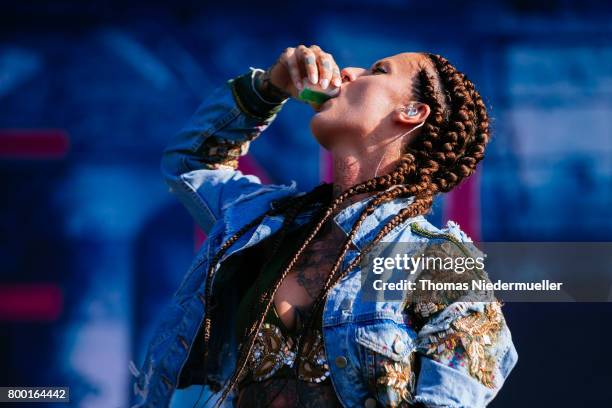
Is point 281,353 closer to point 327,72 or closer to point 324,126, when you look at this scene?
point 324,126

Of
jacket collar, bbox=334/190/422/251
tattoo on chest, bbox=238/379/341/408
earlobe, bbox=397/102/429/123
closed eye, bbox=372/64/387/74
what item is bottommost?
tattoo on chest, bbox=238/379/341/408


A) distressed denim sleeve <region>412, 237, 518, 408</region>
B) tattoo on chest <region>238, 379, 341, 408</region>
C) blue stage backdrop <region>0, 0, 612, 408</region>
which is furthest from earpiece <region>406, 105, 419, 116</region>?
blue stage backdrop <region>0, 0, 612, 408</region>

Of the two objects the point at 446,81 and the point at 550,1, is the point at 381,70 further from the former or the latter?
the point at 550,1

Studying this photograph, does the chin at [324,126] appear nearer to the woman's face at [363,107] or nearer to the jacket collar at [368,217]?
the woman's face at [363,107]

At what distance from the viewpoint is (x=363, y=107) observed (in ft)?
7.70

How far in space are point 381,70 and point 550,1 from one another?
1.23 meters

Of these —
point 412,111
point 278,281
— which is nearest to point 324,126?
point 412,111

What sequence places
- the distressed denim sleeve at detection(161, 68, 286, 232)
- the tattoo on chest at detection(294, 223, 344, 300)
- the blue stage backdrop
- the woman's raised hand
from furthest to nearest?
1. the blue stage backdrop
2. the distressed denim sleeve at detection(161, 68, 286, 232)
3. the woman's raised hand
4. the tattoo on chest at detection(294, 223, 344, 300)

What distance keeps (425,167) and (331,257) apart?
1.01ft

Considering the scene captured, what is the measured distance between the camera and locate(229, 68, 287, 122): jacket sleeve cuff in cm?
266

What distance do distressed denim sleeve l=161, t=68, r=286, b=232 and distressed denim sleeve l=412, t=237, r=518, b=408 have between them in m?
0.76

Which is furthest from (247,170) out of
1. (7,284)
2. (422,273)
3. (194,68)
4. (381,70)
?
(422,273)

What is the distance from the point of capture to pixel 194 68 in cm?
351

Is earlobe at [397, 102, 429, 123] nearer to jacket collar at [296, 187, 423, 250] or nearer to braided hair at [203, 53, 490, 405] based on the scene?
braided hair at [203, 53, 490, 405]
